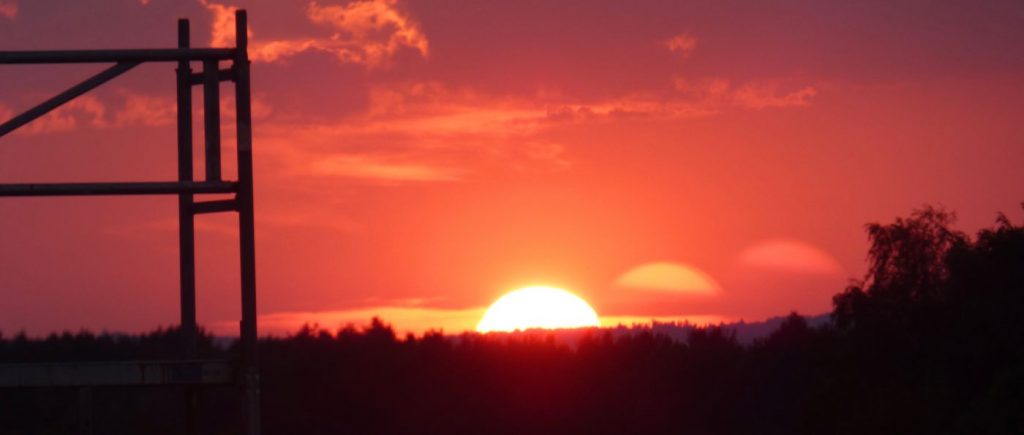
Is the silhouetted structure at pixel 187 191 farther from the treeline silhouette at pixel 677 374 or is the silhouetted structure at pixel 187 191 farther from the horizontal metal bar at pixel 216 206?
the treeline silhouette at pixel 677 374

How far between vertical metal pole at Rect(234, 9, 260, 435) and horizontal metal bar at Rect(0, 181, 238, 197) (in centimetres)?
22

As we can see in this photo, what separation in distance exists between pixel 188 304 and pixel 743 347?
33144 mm

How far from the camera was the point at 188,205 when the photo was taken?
17.6m

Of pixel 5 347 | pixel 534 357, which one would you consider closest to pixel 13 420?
pixel 5 347

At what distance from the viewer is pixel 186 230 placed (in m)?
17.7

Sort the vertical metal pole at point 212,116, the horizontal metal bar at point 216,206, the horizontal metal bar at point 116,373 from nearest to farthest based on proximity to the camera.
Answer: the horizontal metal bar at point 116,373 → the vertical metal pole at point 212,116 → the horizontal metal bar at point 216,206

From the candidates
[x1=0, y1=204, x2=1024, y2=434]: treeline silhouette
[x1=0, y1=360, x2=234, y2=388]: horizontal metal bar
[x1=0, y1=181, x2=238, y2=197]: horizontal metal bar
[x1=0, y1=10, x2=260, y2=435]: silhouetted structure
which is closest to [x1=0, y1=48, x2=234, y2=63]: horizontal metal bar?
[x1=0, y1=10, x2=260, y2=435]: silhouetted structure

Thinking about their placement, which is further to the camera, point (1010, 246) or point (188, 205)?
point (1010, 246)

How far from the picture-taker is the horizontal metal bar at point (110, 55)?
53.3ft

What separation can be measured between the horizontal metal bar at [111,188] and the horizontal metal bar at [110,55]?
133 cm

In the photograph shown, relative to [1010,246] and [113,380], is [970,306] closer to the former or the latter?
[1010,246]

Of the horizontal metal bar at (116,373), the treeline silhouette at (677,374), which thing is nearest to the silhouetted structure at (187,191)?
the horizontal metal bar at (116,373)

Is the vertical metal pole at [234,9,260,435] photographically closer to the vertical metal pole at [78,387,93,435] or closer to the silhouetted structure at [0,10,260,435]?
the silhouetted structure at [0,10,260,435]

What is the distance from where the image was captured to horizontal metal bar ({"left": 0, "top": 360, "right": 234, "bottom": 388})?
15961 millimetres
